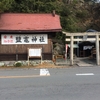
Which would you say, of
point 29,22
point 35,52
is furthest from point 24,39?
point 29,22

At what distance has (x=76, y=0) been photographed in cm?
4631

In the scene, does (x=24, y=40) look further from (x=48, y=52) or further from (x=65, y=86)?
(x=65, y=86)

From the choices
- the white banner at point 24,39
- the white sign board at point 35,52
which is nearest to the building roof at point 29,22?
the white banner at point 24,39

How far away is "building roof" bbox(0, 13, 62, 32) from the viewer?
776 inches

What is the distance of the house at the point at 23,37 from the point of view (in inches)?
773

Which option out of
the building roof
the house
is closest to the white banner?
the house

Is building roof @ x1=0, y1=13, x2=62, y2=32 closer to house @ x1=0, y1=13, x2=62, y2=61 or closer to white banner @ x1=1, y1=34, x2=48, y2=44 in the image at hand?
house @ x1=0, y1=13, x2=62, y2=61

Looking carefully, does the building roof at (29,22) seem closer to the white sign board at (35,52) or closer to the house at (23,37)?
the house at (23,37)

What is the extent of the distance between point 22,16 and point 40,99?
1532cm

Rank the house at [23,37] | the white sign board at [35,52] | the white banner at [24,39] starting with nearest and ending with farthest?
the white sign board at [35,52]
the house at [23,37]
the white banner at [24,39]

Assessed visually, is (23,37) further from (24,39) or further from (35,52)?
(35,52)

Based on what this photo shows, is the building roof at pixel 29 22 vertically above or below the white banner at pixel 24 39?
above

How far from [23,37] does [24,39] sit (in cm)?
20

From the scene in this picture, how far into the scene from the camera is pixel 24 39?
19.9 meters
